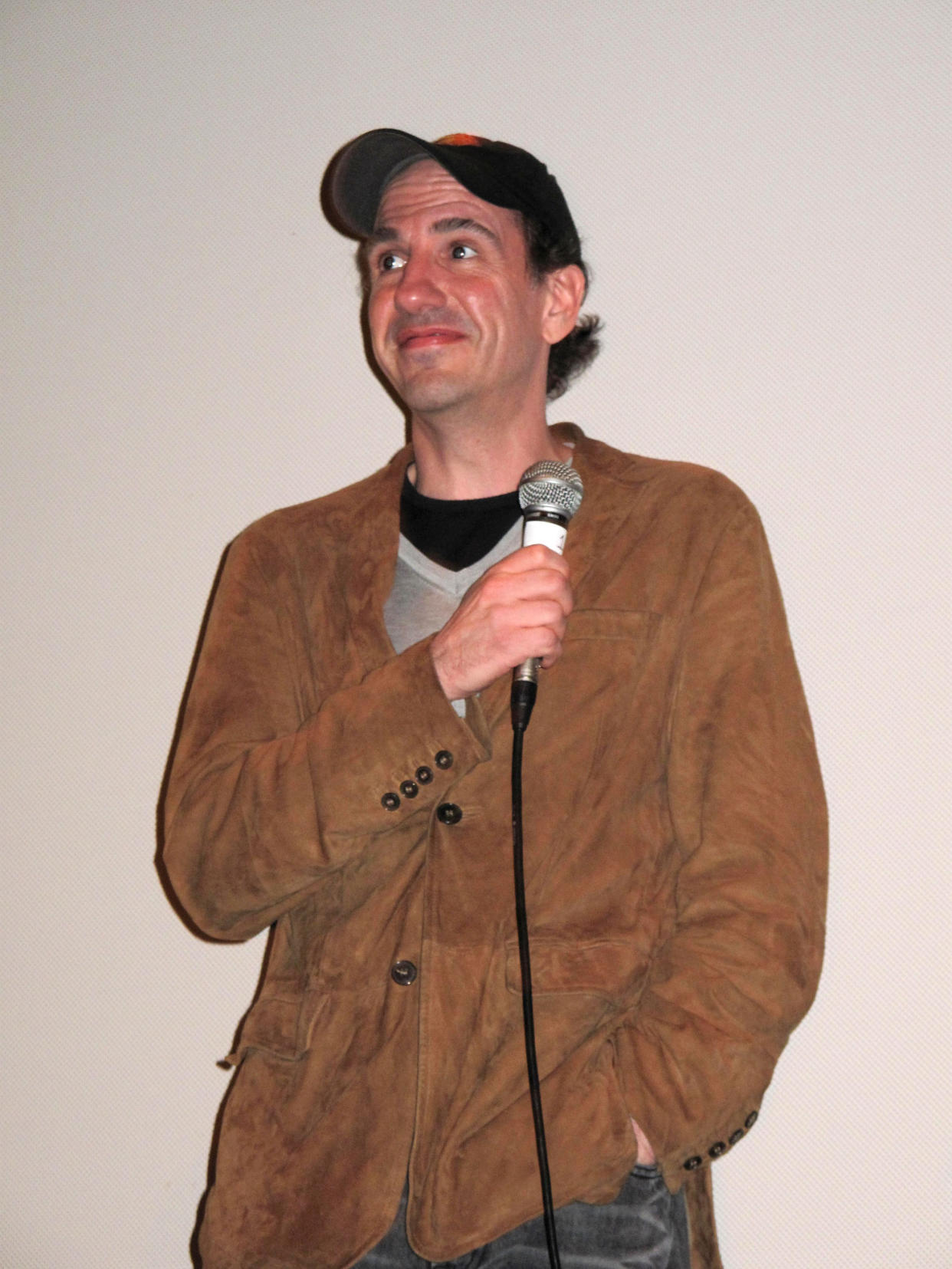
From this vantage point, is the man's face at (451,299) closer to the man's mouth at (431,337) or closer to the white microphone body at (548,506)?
the man's mouth at (431,337)

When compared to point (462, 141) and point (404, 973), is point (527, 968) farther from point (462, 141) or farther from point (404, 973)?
point (462, 141)

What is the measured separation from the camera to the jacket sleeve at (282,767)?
149 centimetres

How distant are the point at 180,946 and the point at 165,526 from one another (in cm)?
74

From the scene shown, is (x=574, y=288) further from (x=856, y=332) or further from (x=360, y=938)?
(x=360, y=938)

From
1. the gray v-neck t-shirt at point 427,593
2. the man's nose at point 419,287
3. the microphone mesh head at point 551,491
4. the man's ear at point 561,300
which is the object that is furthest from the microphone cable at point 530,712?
the man's ear at point 561,300

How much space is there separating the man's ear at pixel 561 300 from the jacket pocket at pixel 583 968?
34.8 inches

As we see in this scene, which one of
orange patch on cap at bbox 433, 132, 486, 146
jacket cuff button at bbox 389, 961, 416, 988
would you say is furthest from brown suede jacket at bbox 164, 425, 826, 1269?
orange patch on cap at bbox 433, 132, 486, 146

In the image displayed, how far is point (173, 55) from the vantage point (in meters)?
2.54

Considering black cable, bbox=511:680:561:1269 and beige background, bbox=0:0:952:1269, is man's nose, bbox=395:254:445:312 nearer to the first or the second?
beige background, bbox=0:0:952:1269

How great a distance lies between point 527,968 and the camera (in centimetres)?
137

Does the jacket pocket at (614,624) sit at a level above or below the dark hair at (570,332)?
below

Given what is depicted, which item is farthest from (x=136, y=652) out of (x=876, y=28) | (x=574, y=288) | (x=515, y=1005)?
(x=876, y=28)

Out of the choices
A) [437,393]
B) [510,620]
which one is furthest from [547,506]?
[437,393]

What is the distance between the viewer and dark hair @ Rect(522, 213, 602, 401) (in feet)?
6.19
